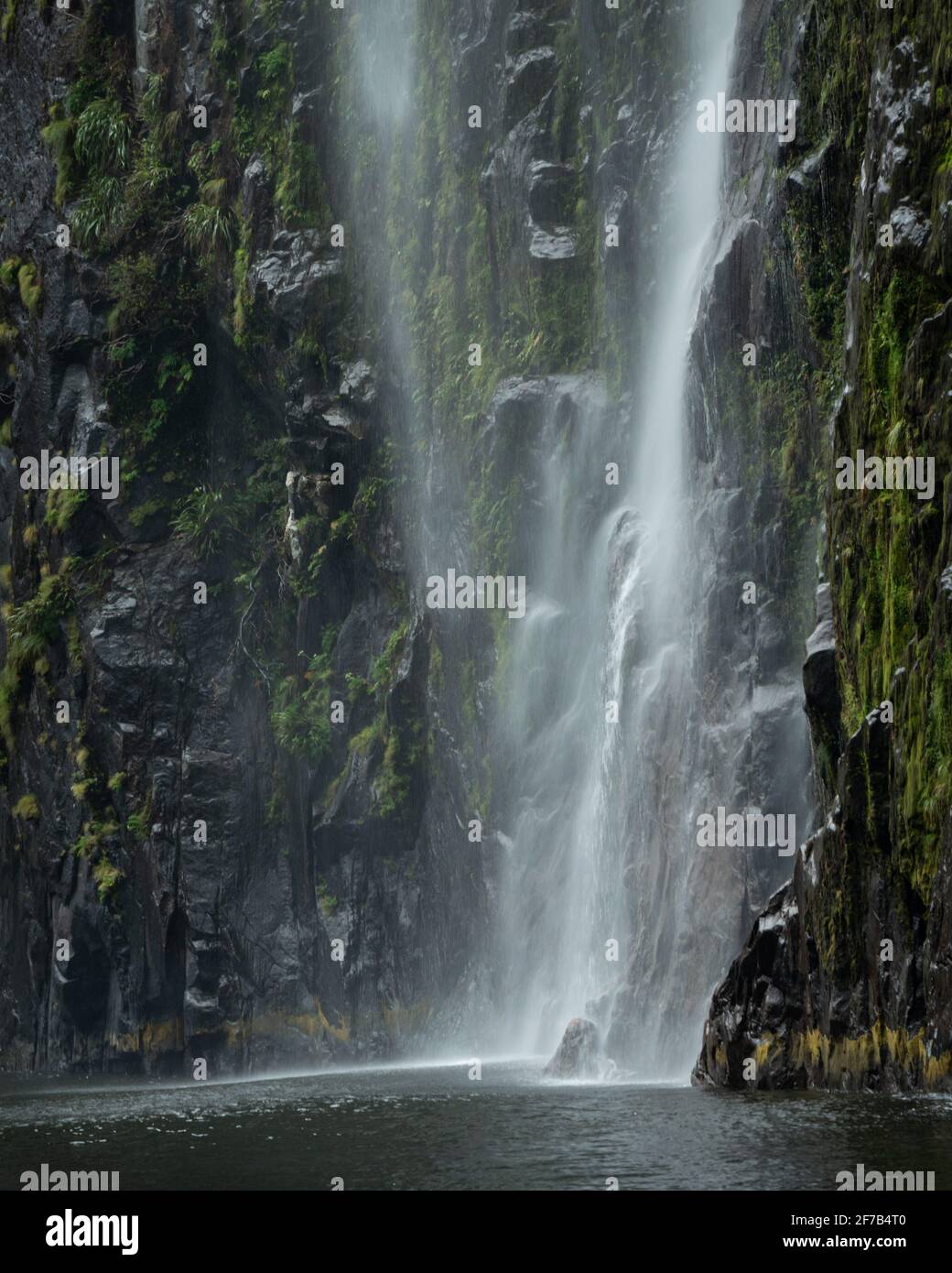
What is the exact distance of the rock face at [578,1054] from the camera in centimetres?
2292

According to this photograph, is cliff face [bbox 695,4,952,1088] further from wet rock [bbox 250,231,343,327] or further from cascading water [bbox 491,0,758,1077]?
wet rock [bbox 250,231,343,327]

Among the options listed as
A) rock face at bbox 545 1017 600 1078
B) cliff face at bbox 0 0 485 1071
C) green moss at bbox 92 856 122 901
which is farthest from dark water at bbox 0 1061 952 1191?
green moss at bbox 92 856 122 901

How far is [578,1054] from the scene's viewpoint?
A: 76.0 feet

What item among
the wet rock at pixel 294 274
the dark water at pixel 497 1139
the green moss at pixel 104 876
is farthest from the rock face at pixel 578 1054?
the wet rock at pixel 294 274

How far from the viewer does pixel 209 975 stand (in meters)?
37.5

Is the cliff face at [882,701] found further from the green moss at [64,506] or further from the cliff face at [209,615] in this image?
the green moss at [64,506]

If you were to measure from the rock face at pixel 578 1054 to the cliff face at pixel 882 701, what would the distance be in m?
4.29

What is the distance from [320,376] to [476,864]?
12.9 metres

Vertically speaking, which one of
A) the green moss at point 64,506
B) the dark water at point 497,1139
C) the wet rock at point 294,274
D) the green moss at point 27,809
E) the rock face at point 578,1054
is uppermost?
the wet rock at point 294,274

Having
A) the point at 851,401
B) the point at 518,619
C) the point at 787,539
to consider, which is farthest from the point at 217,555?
the point at 851,401

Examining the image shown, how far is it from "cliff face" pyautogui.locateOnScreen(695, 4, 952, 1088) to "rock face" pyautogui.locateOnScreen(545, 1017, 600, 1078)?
4290 millimetres
